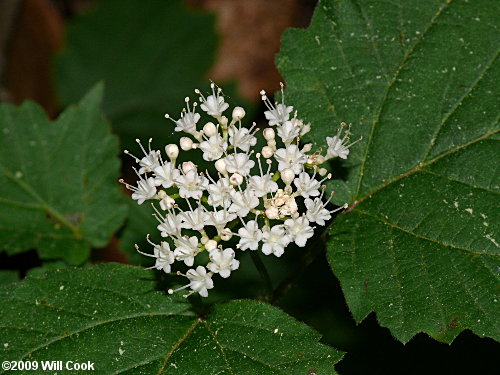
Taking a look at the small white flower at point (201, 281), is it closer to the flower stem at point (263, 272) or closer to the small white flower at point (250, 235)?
the small white flower at point (250, 235)

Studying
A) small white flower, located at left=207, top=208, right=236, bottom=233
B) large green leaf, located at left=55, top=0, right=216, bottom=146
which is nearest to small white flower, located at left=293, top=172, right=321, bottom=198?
small white flower, located at left=207, top=208, right=236, bottom=233

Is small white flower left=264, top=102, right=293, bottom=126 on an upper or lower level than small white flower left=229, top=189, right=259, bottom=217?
upper

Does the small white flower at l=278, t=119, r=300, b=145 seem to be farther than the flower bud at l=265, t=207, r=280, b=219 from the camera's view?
Yes

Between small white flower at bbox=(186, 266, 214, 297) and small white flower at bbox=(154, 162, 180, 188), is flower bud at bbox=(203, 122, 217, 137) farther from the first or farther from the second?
small white flower at bbox=(186, 266, 214, 297)

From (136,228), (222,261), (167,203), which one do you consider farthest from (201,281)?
(136,228)

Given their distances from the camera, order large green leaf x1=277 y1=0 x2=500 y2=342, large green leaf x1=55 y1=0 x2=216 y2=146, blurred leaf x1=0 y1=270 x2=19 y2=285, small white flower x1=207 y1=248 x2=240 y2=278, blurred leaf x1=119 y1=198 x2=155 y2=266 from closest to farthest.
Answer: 1. small white flower x1=207 y1=248 x2=240 y2=278
2. large green leaf x1=277 y1=0 x2=500 y2=342
3. blurred leaf x1=0 y1=270 x2=19 y2=285
4. blurred leaf x1=119 y1=198 x2=155 y2=266
5. large green leaf x1=55 y1=0 x2=216 y2=146

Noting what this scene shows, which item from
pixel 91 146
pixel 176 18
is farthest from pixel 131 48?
pixel 91 146
